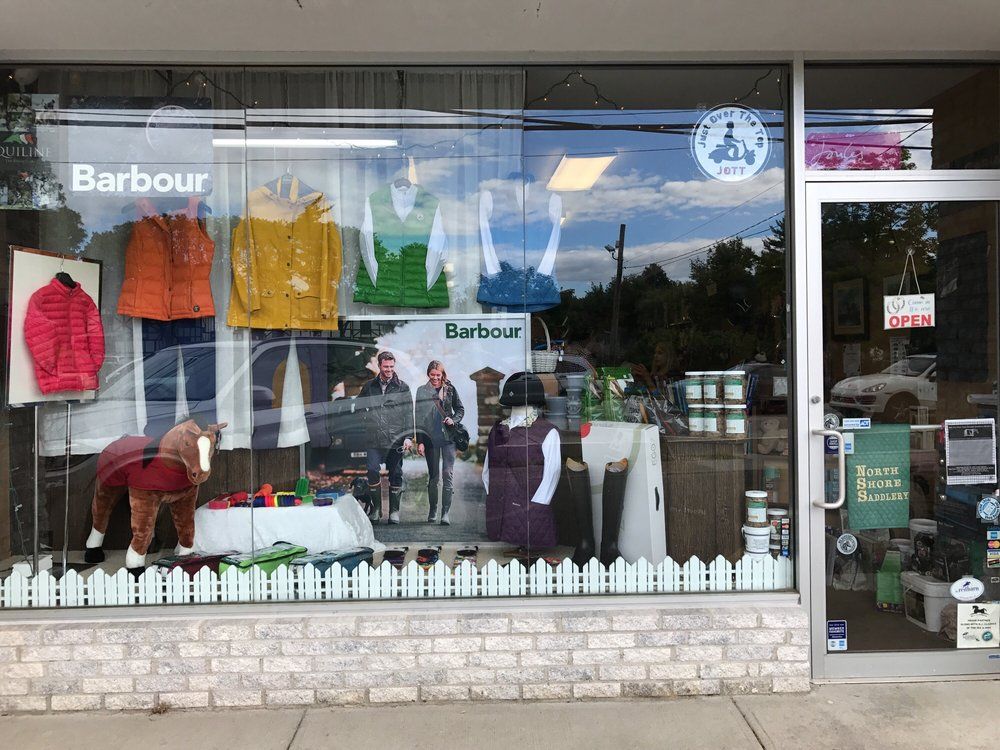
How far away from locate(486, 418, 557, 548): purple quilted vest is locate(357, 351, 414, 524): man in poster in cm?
52

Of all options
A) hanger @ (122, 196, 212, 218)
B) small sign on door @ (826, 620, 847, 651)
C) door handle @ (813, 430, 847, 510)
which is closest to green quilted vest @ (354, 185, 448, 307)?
hanger @ (122, 196, 212, 218)

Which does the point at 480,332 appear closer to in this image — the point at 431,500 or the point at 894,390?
the point at 431,500

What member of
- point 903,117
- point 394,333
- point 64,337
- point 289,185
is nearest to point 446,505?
point 394,333

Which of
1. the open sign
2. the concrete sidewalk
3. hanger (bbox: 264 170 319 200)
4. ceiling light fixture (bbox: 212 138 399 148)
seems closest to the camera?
the concrete sidewalk

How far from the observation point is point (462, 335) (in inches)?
163

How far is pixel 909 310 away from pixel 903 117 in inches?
38.3

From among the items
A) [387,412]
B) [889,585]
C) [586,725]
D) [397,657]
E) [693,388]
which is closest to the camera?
[586,725]

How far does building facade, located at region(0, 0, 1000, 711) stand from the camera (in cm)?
333

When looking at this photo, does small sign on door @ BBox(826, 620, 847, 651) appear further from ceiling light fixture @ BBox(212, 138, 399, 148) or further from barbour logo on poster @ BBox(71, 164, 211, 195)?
barbour logo on poster @ BBox(71, 164, 211, 195)

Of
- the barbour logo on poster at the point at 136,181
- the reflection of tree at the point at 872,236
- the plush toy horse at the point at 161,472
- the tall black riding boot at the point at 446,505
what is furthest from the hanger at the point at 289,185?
the reflection of tree at the point at 872,236

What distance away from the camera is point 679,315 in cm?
407

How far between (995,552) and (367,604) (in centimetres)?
307

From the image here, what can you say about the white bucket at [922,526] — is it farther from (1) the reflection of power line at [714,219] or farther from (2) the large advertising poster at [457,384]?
(2) the large advertising poster at [457,384]

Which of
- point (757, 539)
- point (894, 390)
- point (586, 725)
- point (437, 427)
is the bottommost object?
point (586, 725)
